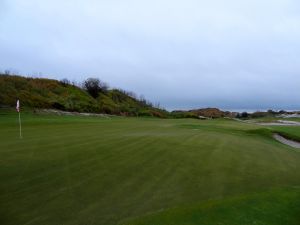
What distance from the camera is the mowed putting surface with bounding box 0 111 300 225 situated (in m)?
8.18

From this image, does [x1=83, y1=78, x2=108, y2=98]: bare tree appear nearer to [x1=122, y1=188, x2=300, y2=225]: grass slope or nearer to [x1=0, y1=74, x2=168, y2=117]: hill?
[x1=0, y1=74, x2=168, y2=117]: hill

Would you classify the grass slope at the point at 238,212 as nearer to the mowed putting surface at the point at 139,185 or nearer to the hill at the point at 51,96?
the mowed putting surface at the point at 139,185

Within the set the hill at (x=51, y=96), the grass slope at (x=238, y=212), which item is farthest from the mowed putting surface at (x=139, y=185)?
the hill at (x=51, y=96)

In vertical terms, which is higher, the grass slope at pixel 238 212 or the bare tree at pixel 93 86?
the bare tree at pixel 93 86

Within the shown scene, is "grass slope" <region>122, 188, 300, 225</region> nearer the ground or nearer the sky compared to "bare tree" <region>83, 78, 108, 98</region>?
nearer the ground

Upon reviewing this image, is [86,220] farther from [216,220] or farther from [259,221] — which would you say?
[259,221]

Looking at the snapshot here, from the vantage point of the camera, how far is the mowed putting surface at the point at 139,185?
8.18 m

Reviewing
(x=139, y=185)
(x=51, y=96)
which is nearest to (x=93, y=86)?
(x=51, y=96)

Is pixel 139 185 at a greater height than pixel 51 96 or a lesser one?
lesser

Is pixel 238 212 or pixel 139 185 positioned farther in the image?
pixel 139 185

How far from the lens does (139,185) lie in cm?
1059

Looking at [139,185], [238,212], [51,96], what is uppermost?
[51,96]

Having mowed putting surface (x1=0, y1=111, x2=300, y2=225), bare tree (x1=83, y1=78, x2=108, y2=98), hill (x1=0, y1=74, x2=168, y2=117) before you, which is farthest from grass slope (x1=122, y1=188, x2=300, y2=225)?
bare tree (x1=83, y1=78, x2=108, y2=98)

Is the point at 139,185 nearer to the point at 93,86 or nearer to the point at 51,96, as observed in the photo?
the point at 51,96
